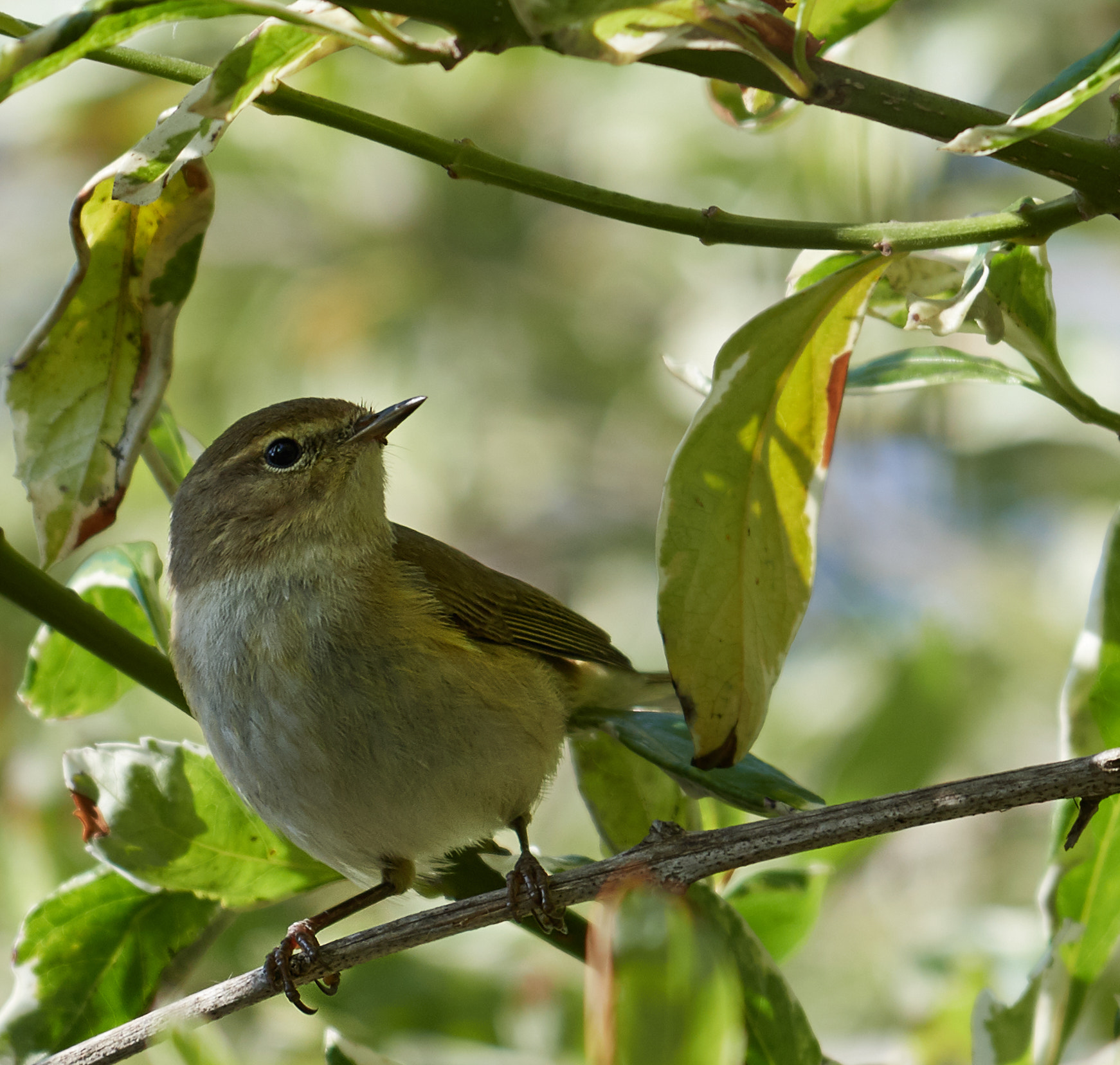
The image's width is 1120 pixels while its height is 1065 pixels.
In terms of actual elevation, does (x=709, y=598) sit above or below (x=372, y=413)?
below

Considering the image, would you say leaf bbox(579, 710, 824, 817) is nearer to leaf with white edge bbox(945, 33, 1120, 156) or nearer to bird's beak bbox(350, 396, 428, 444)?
leaf with white edge bbox(945, 33, 1120, 156)

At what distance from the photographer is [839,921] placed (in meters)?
4.39

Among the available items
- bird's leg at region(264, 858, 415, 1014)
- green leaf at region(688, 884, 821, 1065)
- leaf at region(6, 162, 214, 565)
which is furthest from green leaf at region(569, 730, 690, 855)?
leaf at region(6, 162, 214, 565)

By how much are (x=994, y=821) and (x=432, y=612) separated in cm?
281

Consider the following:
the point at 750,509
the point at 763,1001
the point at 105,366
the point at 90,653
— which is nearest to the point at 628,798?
the point at 763,1001

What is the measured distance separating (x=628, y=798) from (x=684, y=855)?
1.84 feet

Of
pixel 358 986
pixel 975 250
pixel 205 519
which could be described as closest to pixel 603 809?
pixel 358 986

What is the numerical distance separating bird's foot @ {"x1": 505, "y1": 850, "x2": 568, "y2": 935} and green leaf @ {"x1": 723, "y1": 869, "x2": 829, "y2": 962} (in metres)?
0.36

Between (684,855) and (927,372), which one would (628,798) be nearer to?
(684,855)

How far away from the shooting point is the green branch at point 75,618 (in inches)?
71.5

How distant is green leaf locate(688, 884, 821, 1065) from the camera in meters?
1.89

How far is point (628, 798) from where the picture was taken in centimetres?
233

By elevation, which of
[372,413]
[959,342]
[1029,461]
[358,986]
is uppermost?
[1029,461]

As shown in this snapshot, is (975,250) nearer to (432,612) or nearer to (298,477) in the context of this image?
(432,612)
